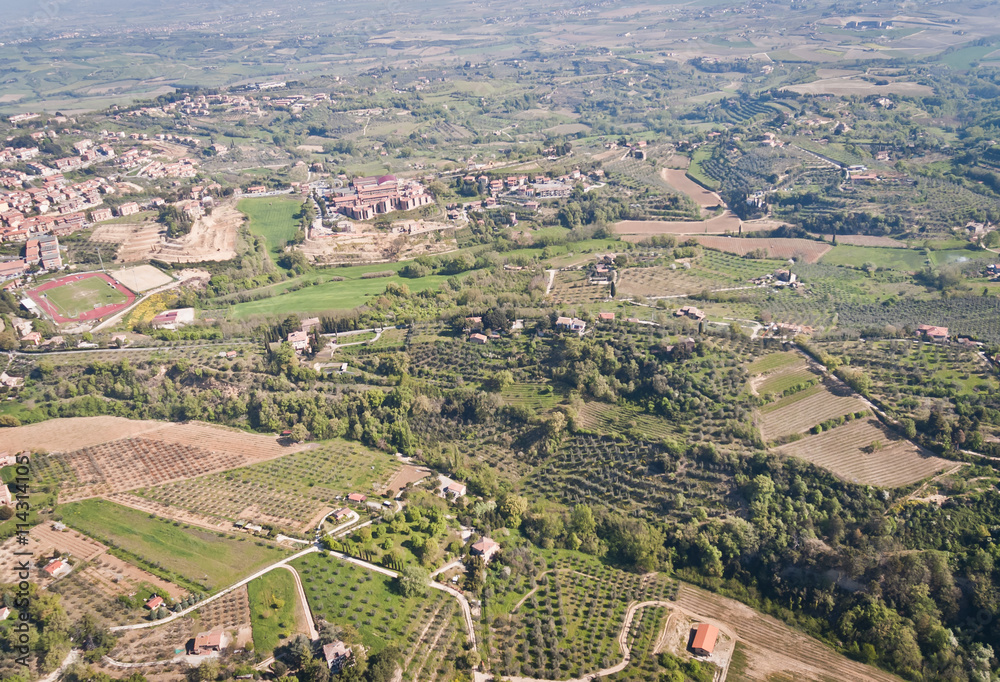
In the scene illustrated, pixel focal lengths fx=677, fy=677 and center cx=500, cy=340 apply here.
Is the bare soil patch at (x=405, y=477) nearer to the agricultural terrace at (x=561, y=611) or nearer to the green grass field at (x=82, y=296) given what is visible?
the agricultural terrace at (x=561, y=611)

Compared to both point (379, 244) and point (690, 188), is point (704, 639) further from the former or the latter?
point (690, 188)

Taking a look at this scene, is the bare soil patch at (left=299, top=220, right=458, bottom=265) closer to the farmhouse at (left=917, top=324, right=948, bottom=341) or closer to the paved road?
the paved road

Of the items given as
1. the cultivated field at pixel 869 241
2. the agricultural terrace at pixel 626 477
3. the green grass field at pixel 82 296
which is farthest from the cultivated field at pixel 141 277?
the cultivated field at pixel 869 241

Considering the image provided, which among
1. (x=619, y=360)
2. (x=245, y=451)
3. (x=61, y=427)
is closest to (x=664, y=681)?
(x=619, y=360)

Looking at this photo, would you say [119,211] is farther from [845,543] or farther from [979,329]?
[979,329]

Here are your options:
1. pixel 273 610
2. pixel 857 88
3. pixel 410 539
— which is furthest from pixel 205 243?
pixel 857 88

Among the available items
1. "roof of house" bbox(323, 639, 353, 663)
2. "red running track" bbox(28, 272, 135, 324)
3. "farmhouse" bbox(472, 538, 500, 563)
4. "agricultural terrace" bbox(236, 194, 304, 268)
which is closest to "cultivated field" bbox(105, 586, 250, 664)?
"roof of house" bbox(323, 639, 353, 663)
